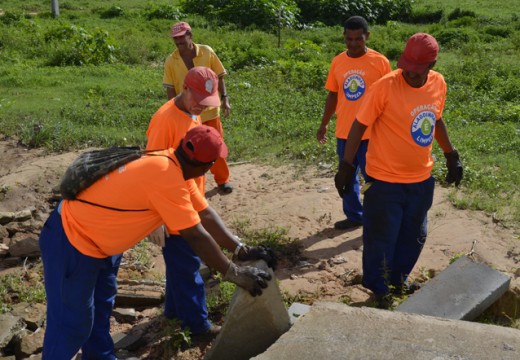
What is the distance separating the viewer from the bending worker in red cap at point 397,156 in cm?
443

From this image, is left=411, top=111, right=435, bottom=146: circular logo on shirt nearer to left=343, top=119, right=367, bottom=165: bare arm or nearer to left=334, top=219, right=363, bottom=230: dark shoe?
left=343, top=119, right=367, bottom=165: bare arm

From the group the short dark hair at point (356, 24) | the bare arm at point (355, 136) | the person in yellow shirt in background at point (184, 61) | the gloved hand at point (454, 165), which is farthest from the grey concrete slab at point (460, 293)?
the person in yellow shirt in background at point (184, 61)

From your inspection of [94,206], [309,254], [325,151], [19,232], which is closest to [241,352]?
[94,206]

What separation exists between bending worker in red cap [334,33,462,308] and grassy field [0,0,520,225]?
6.11ft

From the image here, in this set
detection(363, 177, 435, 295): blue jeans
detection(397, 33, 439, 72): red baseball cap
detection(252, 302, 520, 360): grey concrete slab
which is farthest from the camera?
detection(363, 177, 435, 295): blue jeans

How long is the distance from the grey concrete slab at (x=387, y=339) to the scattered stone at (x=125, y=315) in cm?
166

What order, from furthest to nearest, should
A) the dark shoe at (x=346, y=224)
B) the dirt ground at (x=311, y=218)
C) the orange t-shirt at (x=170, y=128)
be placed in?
the dark shoe at (x=346, y=224) → the dirt ground at (x=311, y=218) → the orange t-shirt at (x=170, y=128)

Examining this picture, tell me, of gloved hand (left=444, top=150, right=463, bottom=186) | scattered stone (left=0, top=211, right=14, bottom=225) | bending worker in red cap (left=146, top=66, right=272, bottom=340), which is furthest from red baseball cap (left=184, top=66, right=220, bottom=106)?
scattered stone (left=0, top=211, right=14, bottom=225)

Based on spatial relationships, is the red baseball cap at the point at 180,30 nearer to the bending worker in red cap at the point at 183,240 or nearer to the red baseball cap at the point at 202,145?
the bending worker in red cap at the point at 183,240

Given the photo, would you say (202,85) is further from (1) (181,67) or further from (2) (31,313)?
(2) (31,313)

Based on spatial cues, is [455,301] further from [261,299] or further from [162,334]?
[162,334]

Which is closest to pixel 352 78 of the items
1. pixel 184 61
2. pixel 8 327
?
pixel 184 61

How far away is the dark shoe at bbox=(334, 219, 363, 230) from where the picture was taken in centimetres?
620

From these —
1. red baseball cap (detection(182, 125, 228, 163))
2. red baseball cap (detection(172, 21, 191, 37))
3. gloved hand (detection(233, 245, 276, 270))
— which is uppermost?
red baseball cap (detection(172, 21, 191, 37))
